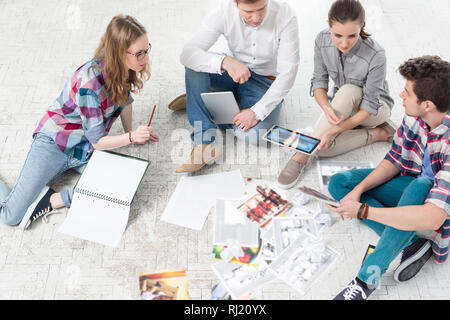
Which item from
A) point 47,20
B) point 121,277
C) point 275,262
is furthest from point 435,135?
point 47,20

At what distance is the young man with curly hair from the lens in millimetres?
1727

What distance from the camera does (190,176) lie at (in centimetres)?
244

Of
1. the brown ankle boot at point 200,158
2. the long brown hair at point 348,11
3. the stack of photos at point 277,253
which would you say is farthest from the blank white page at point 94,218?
the long brown hair at point 348,11

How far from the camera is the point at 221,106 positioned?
251cm

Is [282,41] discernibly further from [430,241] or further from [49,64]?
[49,64]

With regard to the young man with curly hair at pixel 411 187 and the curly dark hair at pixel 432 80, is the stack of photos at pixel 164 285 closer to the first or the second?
the young man with curly hair at pixel 411 187

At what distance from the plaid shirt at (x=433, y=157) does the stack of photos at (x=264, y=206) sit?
576mm

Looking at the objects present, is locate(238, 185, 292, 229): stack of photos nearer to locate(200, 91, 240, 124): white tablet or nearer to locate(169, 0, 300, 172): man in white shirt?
locate(169, 0, 300, 172): man in white shirt

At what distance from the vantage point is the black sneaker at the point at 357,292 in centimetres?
194

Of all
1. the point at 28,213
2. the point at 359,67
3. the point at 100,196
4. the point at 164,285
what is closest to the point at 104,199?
the point at 100,196

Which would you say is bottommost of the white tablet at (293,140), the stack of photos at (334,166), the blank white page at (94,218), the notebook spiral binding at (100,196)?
the blank white page at (94,218)

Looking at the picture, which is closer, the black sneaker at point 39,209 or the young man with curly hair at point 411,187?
the young man with curly hair at point 411,187

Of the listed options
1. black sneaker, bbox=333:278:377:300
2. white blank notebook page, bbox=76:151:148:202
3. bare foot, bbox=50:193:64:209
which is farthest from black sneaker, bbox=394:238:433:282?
bare foot, bbox=50:193:64:209

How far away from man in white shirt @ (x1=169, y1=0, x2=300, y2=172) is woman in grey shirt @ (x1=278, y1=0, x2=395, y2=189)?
0.18m
